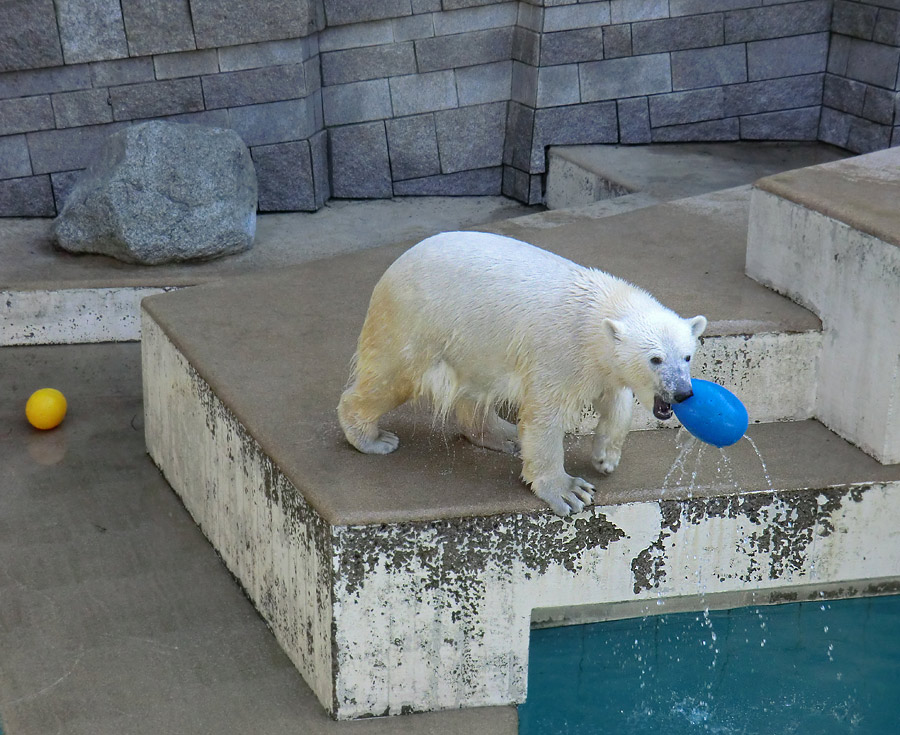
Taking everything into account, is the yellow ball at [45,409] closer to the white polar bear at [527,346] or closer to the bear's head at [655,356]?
the white polar bear at [527,346]

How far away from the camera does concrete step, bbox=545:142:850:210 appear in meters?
6.96

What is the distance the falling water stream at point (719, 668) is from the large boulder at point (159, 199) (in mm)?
3130

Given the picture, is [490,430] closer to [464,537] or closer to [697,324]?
[464,537]

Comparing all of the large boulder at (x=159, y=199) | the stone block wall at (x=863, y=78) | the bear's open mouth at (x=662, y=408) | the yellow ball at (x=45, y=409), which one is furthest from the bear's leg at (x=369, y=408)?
the stone block wall at (x=863, y=78)

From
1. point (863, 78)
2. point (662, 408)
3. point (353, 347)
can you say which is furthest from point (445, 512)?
point (863, 78)

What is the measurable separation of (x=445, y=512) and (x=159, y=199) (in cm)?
331

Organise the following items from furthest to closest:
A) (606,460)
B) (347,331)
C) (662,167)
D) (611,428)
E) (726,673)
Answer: (662,167) < (347,331) < (726,673) < (606,460) < (611,428)

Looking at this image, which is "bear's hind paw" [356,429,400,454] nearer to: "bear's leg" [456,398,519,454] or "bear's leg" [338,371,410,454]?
"bear's leg" [338,371,410,454]

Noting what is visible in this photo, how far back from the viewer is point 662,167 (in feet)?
23.8

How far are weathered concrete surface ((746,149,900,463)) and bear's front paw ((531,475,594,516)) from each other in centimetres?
124

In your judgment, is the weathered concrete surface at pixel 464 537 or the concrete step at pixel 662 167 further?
the concrete step at pixel 662 167

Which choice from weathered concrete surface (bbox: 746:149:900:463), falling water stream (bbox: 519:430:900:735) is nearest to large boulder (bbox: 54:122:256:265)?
weathered concrete surface (bbox: 746:149:900:463)

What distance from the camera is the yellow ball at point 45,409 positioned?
17.0 feet

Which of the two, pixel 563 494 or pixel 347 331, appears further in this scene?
pixel 347 331
